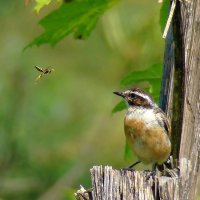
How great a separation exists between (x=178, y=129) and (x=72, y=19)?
1.21 metres

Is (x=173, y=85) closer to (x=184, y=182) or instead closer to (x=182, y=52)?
(x=182, y=52)

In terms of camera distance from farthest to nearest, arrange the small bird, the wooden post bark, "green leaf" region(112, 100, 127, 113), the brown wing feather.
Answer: the small bird, "green leaf" region(112, 100, 127, 113), the brown wing feather, the wooden post bark

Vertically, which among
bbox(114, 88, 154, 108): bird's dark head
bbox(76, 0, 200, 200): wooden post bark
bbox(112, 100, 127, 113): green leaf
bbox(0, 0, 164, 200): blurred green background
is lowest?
bbox(76, 0, 200, 200): wooden post bark

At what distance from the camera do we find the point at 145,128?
6.11 meters

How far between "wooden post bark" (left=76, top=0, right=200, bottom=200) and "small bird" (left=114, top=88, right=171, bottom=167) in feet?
1.74

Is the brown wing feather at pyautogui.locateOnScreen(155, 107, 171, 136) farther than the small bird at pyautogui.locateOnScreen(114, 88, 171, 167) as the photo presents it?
No

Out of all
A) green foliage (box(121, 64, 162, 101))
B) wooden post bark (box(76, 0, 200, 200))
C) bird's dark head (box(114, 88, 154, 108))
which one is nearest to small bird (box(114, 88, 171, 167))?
bird's dark head (box(114, 88, 154, 108))

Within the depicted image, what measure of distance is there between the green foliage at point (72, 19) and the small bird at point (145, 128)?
798 millimetres

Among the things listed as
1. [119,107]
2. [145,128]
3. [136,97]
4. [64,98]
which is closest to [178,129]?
[119,107]

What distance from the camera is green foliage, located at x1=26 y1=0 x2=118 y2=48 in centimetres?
527

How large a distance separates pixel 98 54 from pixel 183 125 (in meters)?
6.17

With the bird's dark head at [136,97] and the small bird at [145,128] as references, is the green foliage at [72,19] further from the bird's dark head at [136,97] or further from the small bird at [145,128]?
the bird's dark head at [136,97]

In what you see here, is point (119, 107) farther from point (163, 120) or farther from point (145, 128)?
point (145, 128)

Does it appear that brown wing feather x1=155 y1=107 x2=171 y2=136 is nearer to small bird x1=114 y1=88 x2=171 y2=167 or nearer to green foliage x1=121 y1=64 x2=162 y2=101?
small bird x1=114 y1=88 x2=171 y2=167
